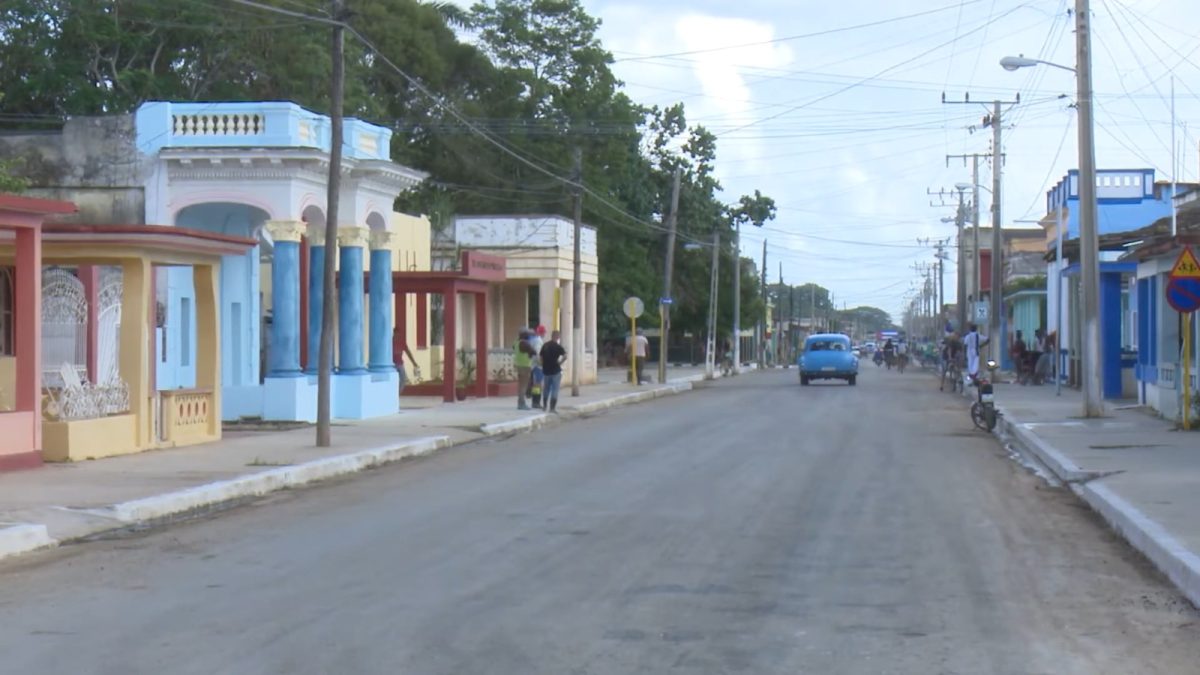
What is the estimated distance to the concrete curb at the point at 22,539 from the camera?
12.9 meters

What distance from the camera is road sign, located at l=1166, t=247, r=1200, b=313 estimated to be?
76.2ft

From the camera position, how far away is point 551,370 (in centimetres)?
3338

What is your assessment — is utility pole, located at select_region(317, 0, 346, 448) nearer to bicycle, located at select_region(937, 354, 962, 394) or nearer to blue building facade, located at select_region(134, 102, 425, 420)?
blue building facade, located at select_region(134, 102, 425, 420)

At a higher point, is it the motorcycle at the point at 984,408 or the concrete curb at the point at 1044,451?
the motorcycle at the point at 984,408

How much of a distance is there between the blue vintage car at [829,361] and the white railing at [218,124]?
2840 centimetres

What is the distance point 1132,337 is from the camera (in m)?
43.6

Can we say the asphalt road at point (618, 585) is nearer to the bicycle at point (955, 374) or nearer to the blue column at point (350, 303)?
the blue column at point (350, 303)

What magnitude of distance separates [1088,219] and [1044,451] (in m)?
8.08

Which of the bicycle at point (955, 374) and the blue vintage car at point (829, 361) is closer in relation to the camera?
the bicycle at point (955, 374)

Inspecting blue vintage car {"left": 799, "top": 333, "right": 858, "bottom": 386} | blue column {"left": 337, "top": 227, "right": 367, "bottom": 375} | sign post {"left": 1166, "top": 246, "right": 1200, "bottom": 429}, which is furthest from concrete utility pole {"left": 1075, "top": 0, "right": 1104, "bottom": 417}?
blue vintage car {"left": 799, "top": 333, "right": 858, "bottom": 386}

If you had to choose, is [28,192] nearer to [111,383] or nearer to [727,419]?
[111,383]

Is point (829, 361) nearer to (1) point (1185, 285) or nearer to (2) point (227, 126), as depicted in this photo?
(2) point (227, 126)

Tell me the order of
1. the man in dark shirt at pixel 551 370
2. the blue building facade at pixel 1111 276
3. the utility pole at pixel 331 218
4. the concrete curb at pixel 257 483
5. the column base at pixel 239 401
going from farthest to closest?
the blue building facade at pixel 1111 276 < the man in dark shirt at pixel 551 370 < the column base at pixel 239 401 < the utility pole at pixel 331 218 < the concrete curb at pixel 257 483

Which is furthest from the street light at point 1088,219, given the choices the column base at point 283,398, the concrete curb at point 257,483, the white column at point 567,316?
the white column at point 567,316
